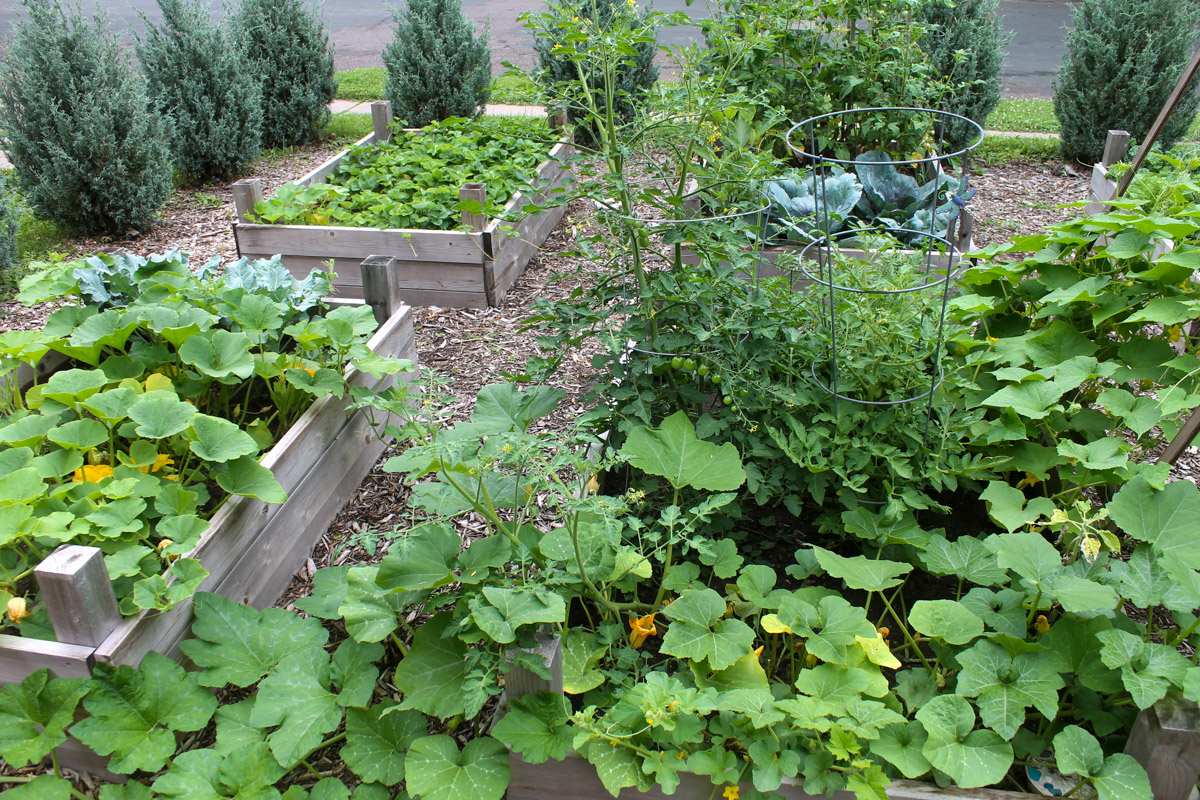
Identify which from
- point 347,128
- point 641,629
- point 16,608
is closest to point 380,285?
point 16,608

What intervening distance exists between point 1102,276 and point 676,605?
5.37 feet

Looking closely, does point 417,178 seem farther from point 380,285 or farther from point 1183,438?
point 1183,438

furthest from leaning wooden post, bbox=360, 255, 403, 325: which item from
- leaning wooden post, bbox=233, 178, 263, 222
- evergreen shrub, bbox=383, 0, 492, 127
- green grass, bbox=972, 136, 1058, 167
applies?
green grass, bbox=972, 136, 1058, 167

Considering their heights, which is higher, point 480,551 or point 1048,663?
point 480,551

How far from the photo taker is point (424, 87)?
6441mm

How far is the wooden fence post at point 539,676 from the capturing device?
66.6 inches

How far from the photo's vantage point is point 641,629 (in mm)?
1943

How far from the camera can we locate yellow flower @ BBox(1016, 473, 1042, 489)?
2.33m

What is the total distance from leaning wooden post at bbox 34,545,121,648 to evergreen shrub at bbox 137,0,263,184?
175 inches

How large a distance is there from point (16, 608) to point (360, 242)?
8.16 ft

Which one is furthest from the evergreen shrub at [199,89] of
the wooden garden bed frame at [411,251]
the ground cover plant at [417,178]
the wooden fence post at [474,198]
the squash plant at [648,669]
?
the squash plant at [648,669]

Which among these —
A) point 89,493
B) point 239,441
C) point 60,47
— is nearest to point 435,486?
point 239,441

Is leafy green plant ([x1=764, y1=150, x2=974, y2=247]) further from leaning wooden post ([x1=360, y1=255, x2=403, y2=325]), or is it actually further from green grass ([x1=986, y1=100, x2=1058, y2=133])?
green grass ([x1=986, y1=100, x2=1058, y2=133])

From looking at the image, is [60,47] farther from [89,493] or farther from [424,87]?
[89,493]
